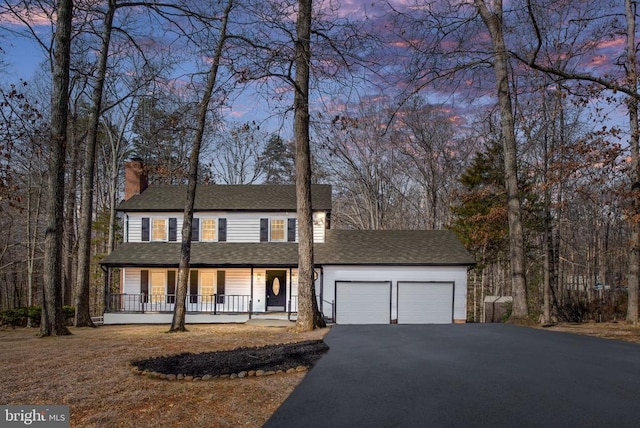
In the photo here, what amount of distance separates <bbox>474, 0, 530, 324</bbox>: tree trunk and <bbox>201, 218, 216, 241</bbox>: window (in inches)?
608

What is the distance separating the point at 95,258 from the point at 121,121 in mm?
8834

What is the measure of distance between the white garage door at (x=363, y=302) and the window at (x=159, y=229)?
383 inches

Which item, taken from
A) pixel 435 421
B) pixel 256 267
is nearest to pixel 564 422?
pixel 435 421

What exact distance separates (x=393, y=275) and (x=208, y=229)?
32.6ft

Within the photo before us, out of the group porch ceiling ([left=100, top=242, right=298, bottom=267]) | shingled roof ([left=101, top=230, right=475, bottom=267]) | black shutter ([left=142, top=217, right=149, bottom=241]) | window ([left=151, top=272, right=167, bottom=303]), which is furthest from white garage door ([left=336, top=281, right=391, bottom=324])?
black shutter ([left=142, top=217, right=149, bottom=241])

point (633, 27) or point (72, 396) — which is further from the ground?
point (633, 27)

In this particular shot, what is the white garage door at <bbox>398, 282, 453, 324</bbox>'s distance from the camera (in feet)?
78.4

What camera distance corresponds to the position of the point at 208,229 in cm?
2645

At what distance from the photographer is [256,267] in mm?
24281

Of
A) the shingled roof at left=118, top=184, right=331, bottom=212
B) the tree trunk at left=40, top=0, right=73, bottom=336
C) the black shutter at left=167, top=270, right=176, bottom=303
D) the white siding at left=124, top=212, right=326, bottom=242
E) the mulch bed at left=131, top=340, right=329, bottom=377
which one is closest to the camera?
the mulch bed at left=131, top=340, right=329, bottom=377

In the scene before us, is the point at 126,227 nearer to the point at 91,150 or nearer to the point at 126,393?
the point at 91,150

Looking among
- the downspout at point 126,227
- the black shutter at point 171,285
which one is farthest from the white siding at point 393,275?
the downspout at point 126,227

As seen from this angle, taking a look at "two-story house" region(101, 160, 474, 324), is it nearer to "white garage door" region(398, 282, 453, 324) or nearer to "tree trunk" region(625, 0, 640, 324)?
"white garage door" region(398, 282, 453, 324)

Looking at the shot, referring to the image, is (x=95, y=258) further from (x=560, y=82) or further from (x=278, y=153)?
(x=560, y=82)
